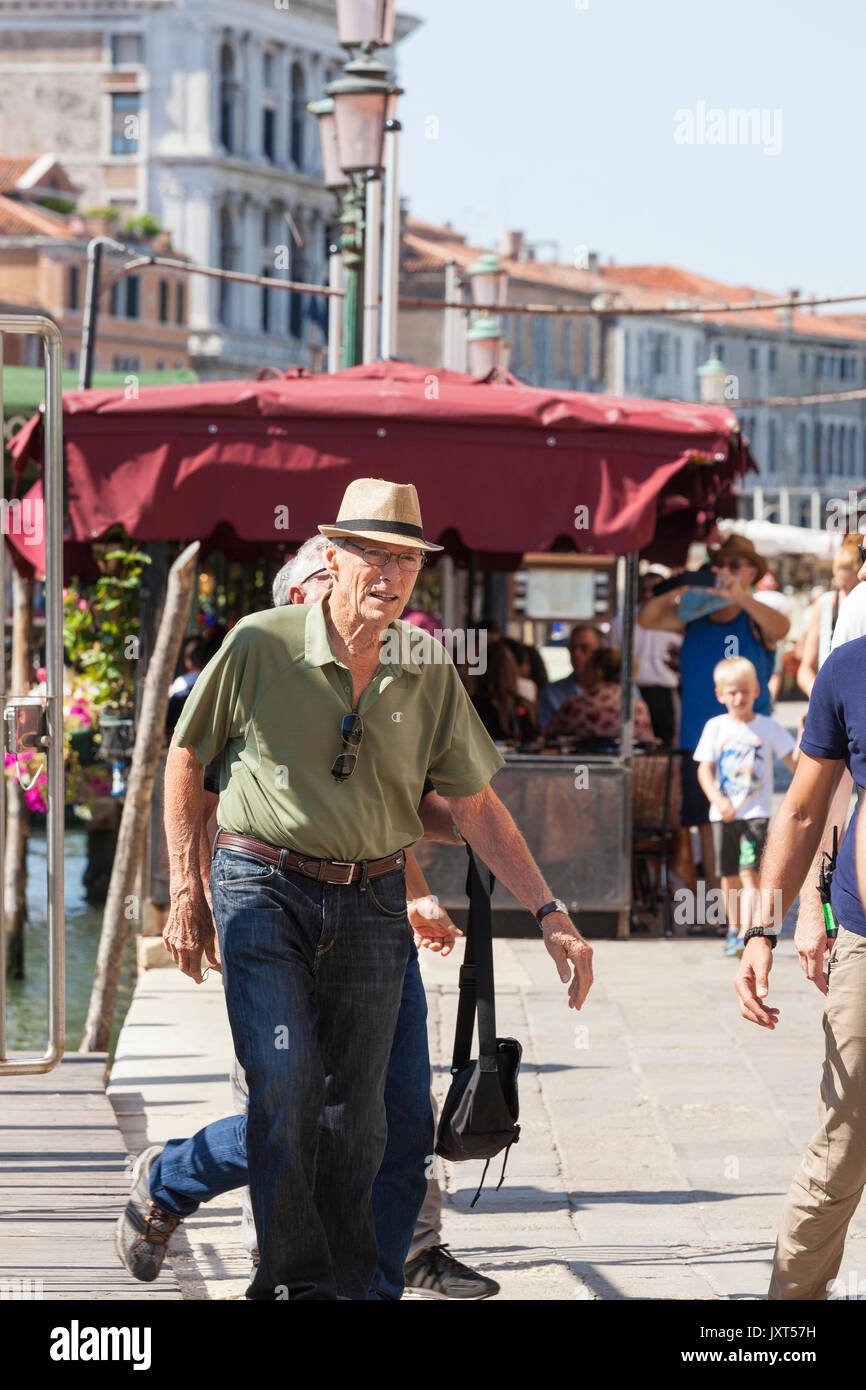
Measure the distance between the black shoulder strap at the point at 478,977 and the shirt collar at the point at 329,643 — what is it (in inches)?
19.7

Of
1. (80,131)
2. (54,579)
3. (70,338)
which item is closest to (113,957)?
(54,579)

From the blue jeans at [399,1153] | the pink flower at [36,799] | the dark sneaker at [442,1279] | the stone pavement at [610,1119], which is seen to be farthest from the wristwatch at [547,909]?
the pink flower at [36,799]

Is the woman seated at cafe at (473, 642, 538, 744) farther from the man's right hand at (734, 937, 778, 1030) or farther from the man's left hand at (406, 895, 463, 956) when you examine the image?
the man's right hand at (734, 937, 778, 1030)

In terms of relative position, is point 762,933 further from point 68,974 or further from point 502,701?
point 68,974

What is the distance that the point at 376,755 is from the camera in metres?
4.48

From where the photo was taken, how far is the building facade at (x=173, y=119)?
83.4 metres

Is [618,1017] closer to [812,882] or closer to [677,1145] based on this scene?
[677,1145]

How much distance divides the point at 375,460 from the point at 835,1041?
619cm

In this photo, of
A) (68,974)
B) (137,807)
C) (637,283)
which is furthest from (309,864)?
(637,283)

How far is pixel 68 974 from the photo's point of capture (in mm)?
14555

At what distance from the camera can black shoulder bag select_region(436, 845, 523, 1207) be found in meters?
4.69

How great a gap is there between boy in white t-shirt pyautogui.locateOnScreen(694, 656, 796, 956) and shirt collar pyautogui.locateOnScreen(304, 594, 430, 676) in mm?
5411

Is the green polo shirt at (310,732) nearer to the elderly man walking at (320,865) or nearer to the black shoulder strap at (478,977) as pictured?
the elderly man walking at (320,865)

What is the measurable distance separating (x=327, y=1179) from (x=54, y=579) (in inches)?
81.5
